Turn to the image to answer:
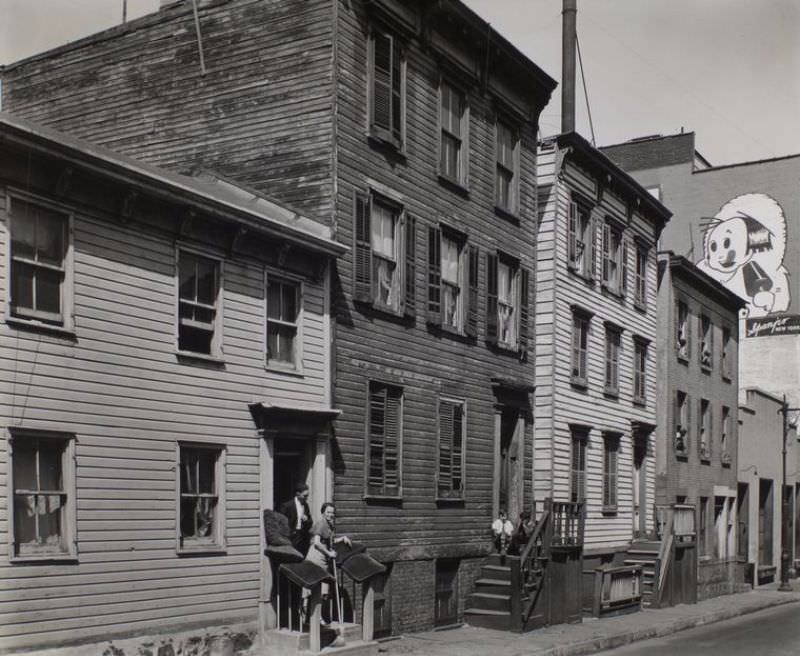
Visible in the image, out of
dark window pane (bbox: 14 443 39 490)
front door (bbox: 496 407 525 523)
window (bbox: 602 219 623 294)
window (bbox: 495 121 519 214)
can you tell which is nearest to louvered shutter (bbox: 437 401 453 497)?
front door (bbox: 496 407 525 523)

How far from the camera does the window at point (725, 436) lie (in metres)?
38.1

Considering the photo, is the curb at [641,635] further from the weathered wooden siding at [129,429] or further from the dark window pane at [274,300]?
the dark window pane at [274,300]

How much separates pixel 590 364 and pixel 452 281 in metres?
7.33

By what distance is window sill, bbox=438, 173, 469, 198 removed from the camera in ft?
71.3

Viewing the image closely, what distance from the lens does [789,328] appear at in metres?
45.5

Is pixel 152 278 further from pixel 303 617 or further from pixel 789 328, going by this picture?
pixel 789 328

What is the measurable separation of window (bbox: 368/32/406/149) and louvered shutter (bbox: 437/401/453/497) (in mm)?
5297

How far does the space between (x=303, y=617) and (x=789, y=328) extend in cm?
3440

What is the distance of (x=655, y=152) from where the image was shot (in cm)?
5166

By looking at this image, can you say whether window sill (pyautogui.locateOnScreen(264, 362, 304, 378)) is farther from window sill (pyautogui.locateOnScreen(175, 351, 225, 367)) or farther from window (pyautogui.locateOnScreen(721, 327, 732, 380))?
window (pyautogui.locateOnScreen(721, 327, 732, 380))

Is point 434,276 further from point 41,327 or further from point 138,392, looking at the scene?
point 41,327

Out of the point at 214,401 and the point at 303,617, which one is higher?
the point at 214,401

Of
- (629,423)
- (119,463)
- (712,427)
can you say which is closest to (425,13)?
(119,463)

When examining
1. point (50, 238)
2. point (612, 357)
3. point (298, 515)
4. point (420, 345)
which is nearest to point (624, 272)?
point (612, 357)
